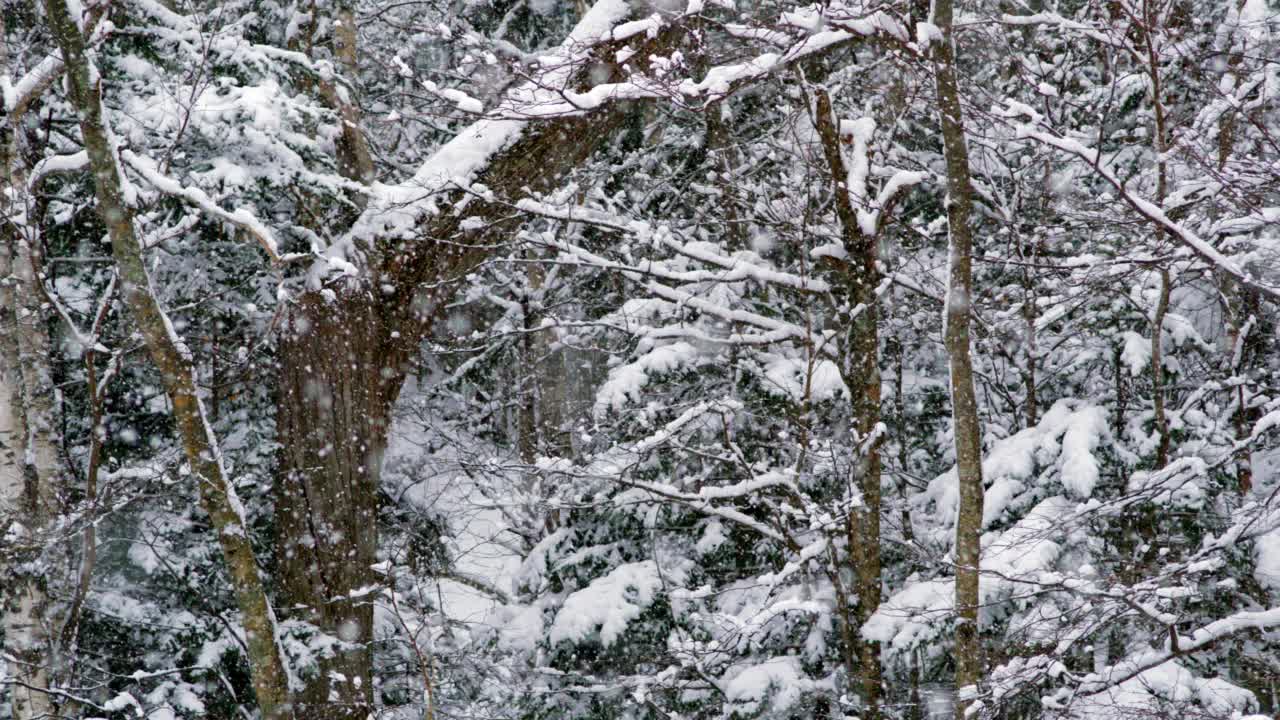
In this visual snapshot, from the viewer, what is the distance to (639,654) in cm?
821

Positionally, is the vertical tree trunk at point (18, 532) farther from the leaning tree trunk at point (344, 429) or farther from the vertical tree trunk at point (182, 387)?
the leaning tree trunk at point (344, 429)

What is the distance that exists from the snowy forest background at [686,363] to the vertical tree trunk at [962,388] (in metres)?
0.02

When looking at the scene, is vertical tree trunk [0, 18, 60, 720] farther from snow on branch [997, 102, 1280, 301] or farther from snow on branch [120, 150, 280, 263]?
snow on branch [997, 102, 1280, 301]

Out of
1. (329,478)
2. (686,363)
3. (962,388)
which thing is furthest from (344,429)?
(962,388)

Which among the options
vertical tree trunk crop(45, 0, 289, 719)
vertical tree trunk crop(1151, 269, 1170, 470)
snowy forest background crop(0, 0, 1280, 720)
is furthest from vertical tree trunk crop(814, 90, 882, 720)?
vertical tree trunk crop(45, 0, 289, 719)

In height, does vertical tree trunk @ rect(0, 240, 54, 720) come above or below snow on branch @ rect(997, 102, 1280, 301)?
below

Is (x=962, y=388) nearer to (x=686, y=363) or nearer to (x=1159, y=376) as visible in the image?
(x=1159, y=376)

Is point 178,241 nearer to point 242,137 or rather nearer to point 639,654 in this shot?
point 242,137

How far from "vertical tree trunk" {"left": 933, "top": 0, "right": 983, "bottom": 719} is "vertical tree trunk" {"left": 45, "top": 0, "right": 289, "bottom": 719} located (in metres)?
3.47

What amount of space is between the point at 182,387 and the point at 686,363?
3780 mm

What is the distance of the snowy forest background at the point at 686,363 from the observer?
516 cm

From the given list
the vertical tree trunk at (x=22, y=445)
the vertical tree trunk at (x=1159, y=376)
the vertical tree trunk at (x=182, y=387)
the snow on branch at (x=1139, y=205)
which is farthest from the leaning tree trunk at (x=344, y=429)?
the vertical tree trunk at (x=1159, y=376)

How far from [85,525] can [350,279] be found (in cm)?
245

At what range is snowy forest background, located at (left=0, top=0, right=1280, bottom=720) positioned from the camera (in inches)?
203
